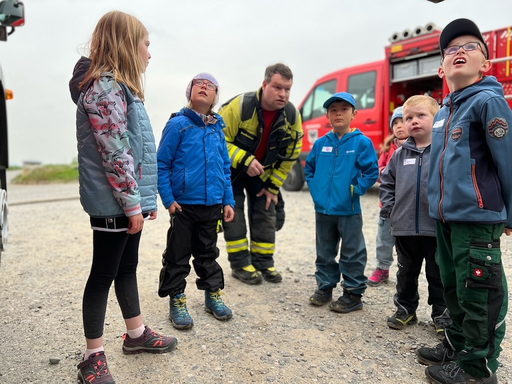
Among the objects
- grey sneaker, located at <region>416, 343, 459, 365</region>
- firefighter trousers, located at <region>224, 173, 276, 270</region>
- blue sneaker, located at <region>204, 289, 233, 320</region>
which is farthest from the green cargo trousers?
firefighter trousers, located at <region>224, 173, 276, 270</region>

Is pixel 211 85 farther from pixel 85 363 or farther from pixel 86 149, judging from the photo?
pixel 85 363

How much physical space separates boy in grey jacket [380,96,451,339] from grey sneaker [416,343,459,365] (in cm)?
34

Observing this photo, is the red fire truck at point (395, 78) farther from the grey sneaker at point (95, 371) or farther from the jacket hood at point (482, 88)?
the grey sneaker at point (95, 371)

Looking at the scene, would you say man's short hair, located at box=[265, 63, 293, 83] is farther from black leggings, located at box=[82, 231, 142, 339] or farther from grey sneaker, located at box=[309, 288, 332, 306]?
black leggings, located at box=[82, 231, 142, 339]

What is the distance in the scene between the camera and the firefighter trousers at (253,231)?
4.02m

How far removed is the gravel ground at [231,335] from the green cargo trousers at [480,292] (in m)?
0.28

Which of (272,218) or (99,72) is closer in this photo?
(99,72)

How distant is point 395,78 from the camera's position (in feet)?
27.2

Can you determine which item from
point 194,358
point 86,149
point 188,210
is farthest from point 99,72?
point 194,358

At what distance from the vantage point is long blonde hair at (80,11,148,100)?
2.15 m

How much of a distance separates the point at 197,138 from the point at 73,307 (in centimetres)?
163

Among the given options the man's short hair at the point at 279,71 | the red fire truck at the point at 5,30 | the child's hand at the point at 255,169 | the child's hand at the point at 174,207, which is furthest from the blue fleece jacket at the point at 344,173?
the red fire truck at the point at 5,30

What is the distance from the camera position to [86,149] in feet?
6.89

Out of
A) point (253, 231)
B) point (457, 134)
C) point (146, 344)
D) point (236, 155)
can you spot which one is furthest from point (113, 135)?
point (253, 231)
